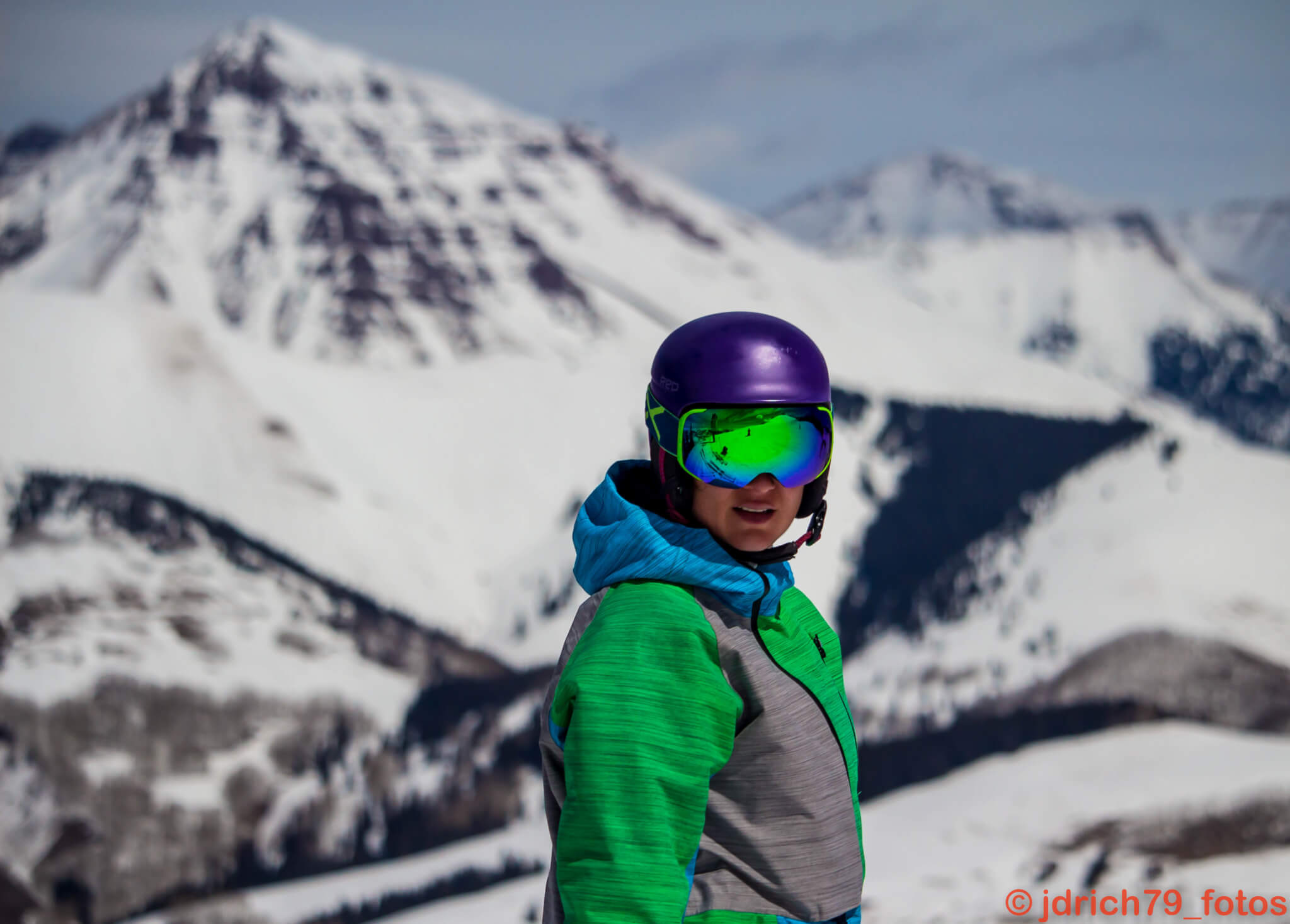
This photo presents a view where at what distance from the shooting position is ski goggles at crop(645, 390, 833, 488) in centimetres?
581

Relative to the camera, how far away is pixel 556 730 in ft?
17.3

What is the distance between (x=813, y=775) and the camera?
557 cm

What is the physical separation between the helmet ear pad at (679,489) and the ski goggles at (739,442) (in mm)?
54

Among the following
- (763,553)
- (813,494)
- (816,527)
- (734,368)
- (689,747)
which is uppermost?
(734,368)

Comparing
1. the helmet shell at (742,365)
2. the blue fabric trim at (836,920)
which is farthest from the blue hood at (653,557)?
the blue fabric trim at (836,920)

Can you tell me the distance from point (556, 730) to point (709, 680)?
722mm

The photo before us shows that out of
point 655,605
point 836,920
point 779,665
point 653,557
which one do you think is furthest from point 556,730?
point 836,920

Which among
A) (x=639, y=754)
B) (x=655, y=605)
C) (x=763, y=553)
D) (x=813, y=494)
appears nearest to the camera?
(x=639, y=754)

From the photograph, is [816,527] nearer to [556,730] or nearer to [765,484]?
[765,484]

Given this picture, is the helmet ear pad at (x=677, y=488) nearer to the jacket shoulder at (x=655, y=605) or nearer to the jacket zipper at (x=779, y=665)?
the jacket zipper at (x=779, y=665)

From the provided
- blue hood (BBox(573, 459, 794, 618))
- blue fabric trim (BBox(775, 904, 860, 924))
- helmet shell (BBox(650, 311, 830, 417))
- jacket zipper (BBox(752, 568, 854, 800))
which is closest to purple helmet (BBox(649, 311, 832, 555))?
helmet shell (BBox(650, 311, 830, 417))

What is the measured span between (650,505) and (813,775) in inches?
63.1

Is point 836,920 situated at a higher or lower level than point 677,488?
lower

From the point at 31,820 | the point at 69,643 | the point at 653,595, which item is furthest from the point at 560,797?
the point at 69,643
